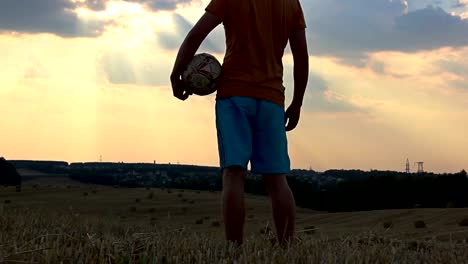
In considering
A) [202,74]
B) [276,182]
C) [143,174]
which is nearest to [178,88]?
[202,74]

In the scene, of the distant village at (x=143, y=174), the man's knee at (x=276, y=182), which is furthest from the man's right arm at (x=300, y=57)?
the distant village at (x=143, y=174)

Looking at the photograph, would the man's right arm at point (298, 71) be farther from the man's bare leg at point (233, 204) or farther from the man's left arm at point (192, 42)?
the man's bare leg at point (233, 204)

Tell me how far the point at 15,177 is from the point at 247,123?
91232 millimetres

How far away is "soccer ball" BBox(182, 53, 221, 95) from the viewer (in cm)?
505

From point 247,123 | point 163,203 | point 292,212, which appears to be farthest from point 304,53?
point 163,203

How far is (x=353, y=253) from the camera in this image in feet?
12.8

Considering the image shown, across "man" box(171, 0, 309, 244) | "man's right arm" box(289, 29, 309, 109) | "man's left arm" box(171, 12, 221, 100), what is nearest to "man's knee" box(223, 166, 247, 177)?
"man" box(171, 0, 309, 244)

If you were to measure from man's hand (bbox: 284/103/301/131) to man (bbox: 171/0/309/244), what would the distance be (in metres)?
0.47

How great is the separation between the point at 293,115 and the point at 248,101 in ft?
2.94

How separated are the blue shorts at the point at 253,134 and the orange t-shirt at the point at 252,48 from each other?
0.09 m

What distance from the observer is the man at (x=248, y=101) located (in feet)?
16.0

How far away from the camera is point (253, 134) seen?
16.7ft

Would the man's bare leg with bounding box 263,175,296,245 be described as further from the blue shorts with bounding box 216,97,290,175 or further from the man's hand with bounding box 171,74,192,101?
the man's hand with bounding box 171,74,192,101

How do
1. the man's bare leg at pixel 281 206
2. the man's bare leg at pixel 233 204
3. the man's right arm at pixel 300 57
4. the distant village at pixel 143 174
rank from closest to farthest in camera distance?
the man's bare leg at pixel 233 204
the man's bare leg at pixel 281 206
the man's right arm at pixel 300 57
the distant village at pixel 143 174
